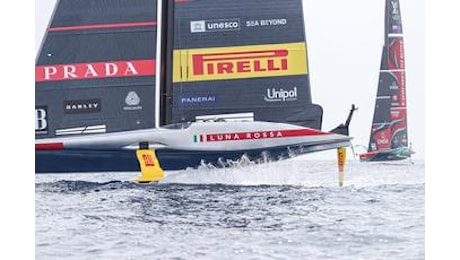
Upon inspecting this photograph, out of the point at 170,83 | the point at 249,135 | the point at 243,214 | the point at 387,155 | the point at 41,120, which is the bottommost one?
the point at 243,214

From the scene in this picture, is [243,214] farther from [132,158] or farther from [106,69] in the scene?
[106,69]

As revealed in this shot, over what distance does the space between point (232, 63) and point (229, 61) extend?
0.02 m

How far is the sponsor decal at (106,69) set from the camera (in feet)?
20.0

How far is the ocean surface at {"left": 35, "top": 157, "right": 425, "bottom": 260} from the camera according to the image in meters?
5.13

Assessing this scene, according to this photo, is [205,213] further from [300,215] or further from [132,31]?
[132,31]

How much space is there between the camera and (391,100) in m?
5.61

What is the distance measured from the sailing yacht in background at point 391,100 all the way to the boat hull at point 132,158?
371 mm

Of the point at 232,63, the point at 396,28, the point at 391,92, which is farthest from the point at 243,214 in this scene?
the point at 396,28

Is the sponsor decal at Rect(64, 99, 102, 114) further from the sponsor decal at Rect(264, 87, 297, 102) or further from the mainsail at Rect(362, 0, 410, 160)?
the mainsail at Rect(362, 0, 410, 160)

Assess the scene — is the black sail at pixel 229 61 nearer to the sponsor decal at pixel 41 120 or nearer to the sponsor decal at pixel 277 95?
the sponsor decal at pixel 277 95

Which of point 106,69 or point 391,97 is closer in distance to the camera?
point 391,97

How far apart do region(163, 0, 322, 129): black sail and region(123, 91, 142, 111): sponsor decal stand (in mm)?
139

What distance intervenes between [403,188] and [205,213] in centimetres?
91
